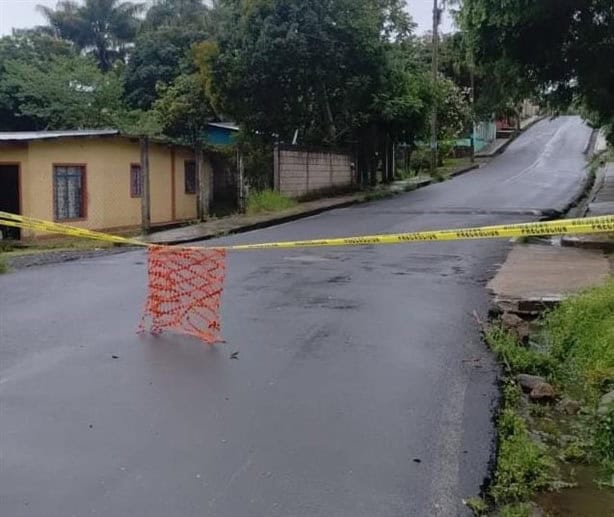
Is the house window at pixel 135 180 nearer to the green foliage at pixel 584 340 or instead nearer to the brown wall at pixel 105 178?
the brown wall at pixel 105 178

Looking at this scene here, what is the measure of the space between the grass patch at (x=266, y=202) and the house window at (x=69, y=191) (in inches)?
173

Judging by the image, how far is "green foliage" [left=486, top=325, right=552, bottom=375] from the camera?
21.4ft

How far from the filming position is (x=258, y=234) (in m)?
17.5

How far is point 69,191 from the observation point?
69.3ft

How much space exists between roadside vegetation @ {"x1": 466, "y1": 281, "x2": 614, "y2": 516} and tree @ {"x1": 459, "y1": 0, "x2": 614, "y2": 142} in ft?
24.8

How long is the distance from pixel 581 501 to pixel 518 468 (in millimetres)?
361

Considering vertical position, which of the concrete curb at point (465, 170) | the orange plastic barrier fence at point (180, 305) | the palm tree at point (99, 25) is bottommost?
the orange plastic barrier fence at point (180, 305)

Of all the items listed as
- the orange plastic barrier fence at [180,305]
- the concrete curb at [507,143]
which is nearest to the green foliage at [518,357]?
the orange plastic barrier fence at [180,305]

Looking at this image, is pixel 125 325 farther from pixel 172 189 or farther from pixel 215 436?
pixel 172 189

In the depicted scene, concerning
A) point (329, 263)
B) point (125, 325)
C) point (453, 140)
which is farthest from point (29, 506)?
point (453, 140)

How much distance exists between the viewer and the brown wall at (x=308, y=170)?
985 inches

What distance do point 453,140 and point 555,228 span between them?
43.4m

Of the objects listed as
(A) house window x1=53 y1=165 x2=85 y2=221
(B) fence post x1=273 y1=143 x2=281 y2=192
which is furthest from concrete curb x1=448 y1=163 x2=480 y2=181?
(A) house window x1=53 y1=165 x2=85 y2=221

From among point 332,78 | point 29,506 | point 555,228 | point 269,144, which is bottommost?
point 29,506
